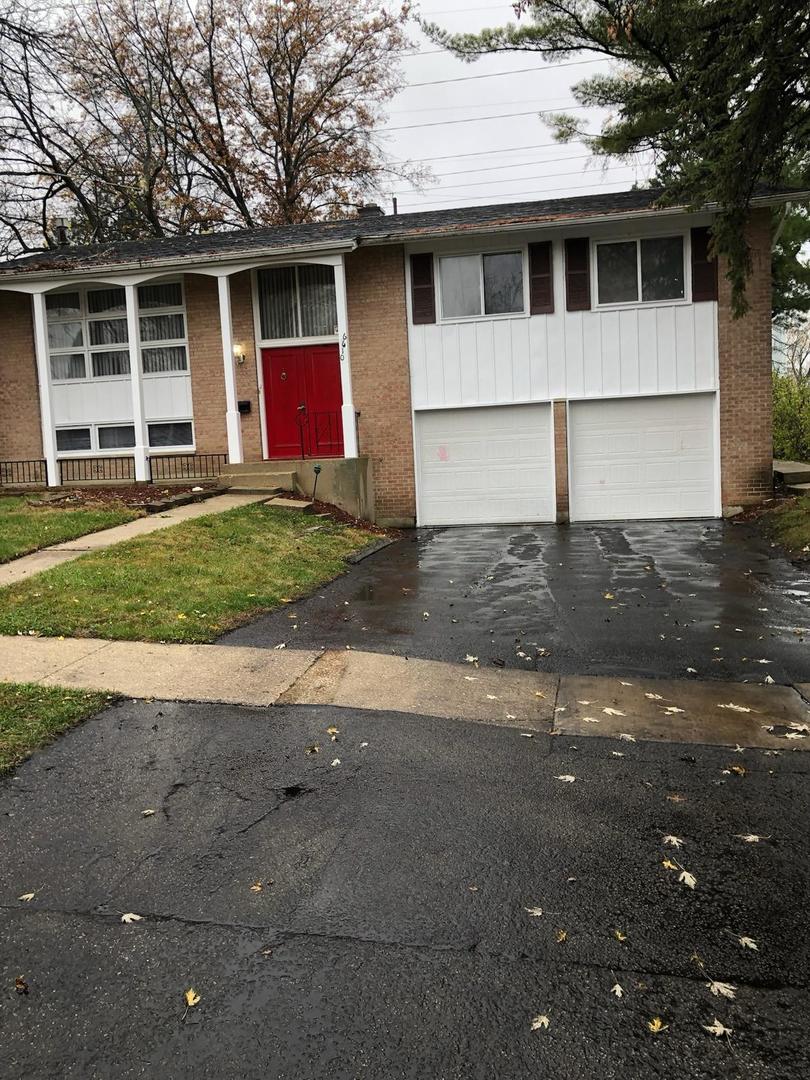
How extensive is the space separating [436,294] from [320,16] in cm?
1704

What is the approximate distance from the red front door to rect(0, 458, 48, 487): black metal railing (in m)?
4.98

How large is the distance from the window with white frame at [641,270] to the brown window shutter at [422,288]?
127 inches

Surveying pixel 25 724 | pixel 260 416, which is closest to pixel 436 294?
pixel 260 416

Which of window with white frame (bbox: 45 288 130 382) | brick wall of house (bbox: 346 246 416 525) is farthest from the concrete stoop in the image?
window with white frame (bbox: 45 288 130 382)

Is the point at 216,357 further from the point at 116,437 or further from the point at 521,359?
the point at 521,359

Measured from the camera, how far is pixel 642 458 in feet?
54.7

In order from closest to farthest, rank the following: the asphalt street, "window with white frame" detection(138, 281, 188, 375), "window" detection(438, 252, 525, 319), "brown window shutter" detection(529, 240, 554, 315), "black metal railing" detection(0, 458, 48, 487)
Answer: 1. the asphalt street
2. "brown window shutter" detection(529, 240, 554, 315)
3. "window" detection(438, 252, 525, 319)
4. "window with white frame" detection(138, 281, 188, 375)
5. "black metal railing" detection(0, 458, 48, 487)

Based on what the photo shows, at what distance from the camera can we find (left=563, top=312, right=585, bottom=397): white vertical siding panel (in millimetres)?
16344

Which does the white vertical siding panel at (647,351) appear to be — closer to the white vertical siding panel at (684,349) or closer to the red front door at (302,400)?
the white vertical siding panel at (684,349)

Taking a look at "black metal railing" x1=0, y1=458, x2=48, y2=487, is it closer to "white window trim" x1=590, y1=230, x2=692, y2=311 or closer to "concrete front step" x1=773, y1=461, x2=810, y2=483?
"white window trim" x1=590, y1=230, x2=692, y2=311

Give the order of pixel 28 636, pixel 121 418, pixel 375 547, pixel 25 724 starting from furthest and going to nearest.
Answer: pixel 121 418 → pixel 375 547 → pixel 28 636 → pixel 25 724

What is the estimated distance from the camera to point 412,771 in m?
4.28

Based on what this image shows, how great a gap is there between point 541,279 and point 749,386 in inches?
175

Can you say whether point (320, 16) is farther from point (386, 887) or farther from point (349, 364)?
point (386, 887)
